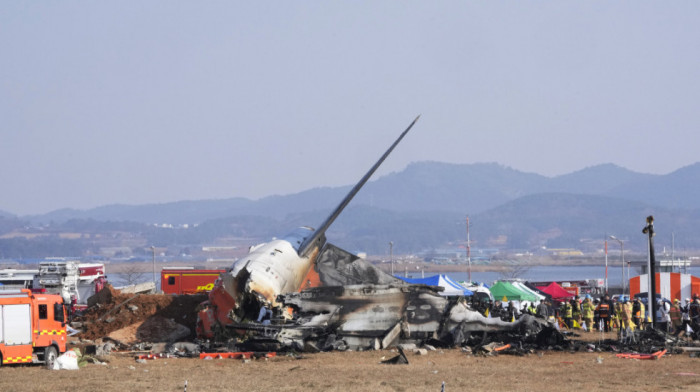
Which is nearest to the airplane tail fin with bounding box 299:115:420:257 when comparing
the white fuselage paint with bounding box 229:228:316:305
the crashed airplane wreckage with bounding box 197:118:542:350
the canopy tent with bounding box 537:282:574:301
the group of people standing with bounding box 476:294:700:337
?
the white fuselage paint with bounding box 229:228:316:305

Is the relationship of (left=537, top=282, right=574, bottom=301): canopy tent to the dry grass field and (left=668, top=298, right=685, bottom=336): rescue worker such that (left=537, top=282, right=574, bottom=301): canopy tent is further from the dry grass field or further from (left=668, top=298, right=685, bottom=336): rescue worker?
the dry grass field

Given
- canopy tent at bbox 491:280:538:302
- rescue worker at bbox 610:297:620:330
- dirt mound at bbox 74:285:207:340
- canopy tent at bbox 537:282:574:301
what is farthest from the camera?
canopy tent at bbox 537:282:574:301

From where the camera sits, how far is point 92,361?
2694 centimetres

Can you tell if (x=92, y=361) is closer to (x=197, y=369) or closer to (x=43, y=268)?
(x=197, y=369)

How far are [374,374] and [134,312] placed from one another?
15.8 meters

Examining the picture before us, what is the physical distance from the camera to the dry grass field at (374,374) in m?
21.0

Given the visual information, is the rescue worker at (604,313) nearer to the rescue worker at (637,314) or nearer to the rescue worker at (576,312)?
the rescue worker at (637,314)

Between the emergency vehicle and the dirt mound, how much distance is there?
8.55 meters

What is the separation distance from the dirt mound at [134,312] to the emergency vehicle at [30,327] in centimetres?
855

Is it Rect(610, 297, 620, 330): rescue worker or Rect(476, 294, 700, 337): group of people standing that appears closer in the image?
Rect(476, 294, 700, 337): group of people standing

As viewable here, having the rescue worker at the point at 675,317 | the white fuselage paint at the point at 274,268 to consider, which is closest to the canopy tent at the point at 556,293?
the rescue worker at the point at 675,317

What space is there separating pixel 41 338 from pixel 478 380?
12.5 metres

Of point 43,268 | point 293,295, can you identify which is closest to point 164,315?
point 293,295

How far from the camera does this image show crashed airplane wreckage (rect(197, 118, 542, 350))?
29.8 m
